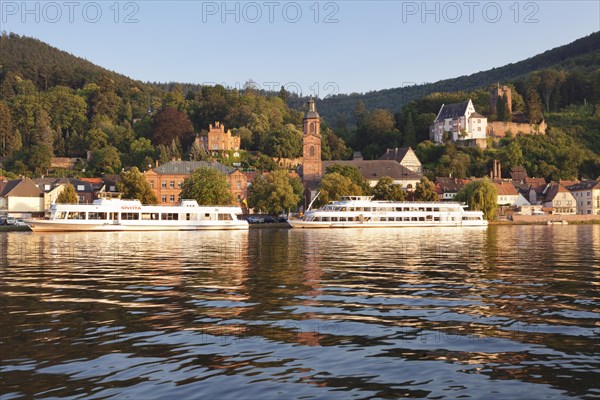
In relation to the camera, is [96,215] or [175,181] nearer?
[96,215]

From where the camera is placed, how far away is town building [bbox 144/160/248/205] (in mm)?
109062

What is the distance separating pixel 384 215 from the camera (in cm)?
8631

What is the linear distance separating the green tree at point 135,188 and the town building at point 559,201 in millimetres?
70181

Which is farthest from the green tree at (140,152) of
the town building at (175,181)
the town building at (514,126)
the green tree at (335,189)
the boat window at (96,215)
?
the town building at (514,126)

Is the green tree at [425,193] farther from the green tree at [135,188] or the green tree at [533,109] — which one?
the green tree at [533,109]

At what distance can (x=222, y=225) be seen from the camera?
78188 mm

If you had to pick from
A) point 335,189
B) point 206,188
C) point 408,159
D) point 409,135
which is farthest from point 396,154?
point 206,188

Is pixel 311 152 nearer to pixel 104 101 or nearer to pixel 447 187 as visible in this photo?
pixel 447 187

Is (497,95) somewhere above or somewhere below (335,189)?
above

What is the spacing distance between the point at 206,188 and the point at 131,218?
18.7m

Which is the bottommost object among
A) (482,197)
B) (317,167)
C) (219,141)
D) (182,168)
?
(482,197)

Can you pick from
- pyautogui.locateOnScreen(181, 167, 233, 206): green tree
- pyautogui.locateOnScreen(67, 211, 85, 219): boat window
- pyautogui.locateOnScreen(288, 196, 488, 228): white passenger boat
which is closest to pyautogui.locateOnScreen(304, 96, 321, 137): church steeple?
pyautogui.locateOnScreen(181, 167, 233, 206): green tree

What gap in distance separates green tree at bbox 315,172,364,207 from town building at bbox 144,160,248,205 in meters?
17.1

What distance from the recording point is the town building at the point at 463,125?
485ft
